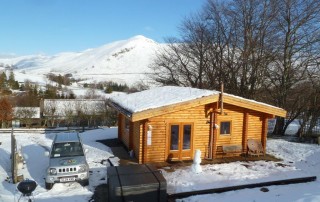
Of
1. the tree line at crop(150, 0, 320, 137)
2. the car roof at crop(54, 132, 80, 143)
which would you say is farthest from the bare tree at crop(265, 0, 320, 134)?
the car roof at crop(54, 132, 80, 143)

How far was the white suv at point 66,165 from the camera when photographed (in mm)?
10953

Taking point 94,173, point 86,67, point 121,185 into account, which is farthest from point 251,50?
point 86,67

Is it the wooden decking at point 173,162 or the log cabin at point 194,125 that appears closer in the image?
the log cabin at point 194,125

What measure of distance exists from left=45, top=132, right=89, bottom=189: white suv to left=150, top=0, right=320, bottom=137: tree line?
16468mm

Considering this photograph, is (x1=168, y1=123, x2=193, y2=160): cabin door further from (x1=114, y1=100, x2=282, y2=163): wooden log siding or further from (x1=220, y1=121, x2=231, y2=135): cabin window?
(x1=220, y1=121, x2=231, y2=135): cabin window

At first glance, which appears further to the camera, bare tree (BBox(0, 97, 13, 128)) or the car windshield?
bare tree (BBox(0, 97, 13, 128))

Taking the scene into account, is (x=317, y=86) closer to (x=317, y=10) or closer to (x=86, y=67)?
(x=317, y=10)

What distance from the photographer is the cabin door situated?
14.4 m

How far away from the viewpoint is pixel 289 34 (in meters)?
22.8

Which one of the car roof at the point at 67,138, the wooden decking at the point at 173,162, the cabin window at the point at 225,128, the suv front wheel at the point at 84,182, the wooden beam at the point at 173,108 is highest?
the wooden beam at the point at 173,108

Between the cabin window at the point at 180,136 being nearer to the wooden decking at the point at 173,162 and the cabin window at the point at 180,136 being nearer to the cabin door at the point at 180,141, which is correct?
the cabin door at the point at 180,141

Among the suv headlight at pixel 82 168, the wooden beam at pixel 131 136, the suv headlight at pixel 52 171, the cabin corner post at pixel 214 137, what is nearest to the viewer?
the suv headlight at pixel 52 171

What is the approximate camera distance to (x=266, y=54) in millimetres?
23250

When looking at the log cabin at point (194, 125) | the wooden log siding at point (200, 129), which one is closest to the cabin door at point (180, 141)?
the log cabin at point (194, 125)
